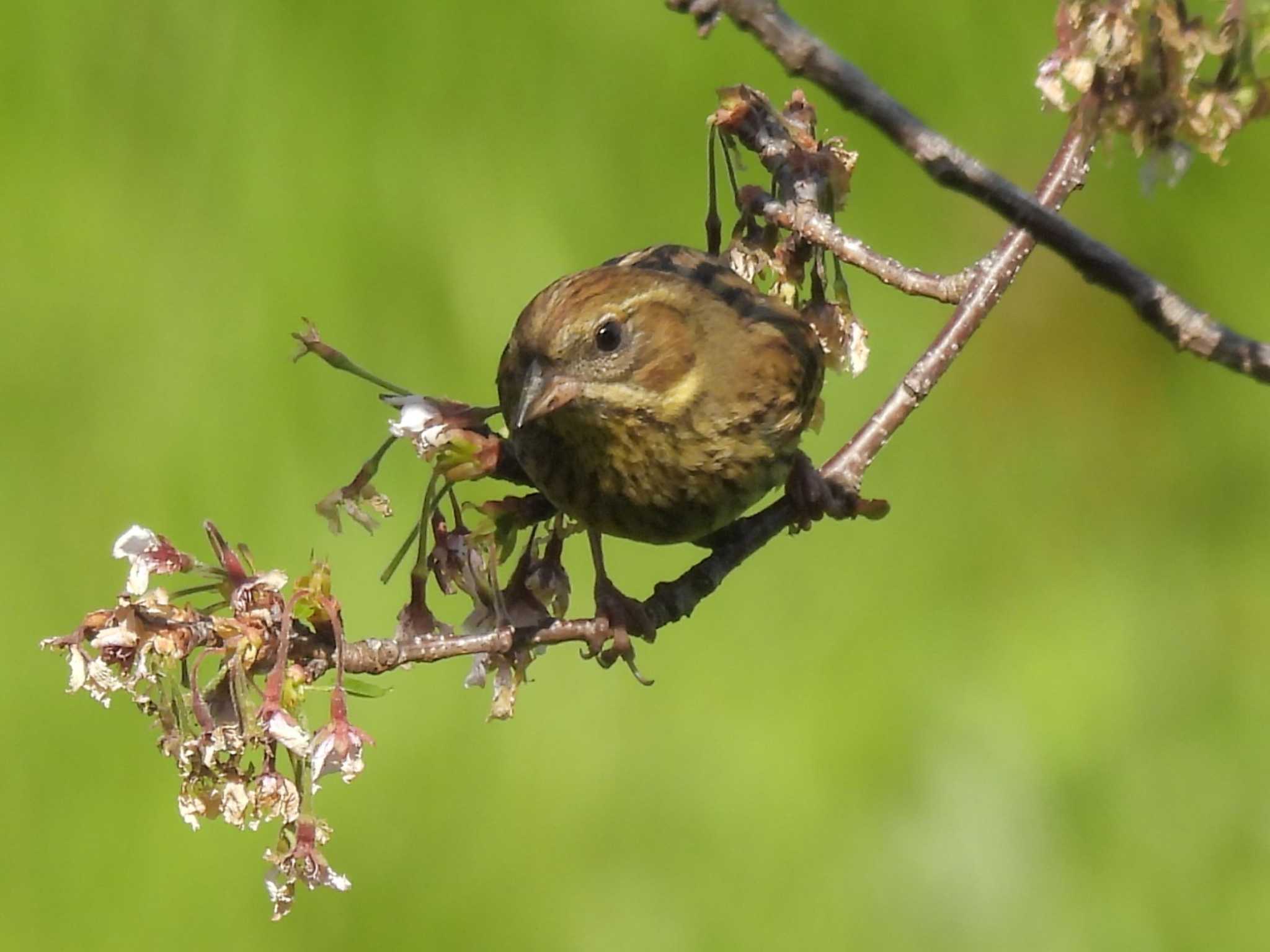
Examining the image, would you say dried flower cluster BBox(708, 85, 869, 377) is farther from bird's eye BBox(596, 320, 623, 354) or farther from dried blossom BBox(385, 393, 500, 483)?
dried blossom BBox(385, 393, 500, 483)

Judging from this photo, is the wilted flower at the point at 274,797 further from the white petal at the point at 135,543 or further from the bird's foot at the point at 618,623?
the bird's foot at the point at 618,623

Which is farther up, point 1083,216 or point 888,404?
point 1083,216

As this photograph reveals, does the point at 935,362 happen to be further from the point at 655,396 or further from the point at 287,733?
the point at 287,733

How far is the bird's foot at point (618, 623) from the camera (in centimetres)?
236

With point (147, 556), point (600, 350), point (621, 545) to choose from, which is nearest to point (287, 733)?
point (147, 556)

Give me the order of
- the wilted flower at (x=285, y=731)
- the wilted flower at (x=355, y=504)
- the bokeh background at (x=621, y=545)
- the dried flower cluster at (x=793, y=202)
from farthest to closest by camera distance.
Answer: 1. the bokeh background at (x=621, y=545)
2. the dried flower cluster at (x=793, y=202)
3. the wilted flower at (x=355, y=504)
4. the wilted flower at (x=285, y=731)

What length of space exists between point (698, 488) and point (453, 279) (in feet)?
6.34

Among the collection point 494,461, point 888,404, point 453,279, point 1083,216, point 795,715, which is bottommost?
point 494,461

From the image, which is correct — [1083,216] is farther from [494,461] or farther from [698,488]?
[494,461]

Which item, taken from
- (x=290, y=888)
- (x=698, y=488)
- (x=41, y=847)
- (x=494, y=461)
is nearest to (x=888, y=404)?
(x=698, y=488)

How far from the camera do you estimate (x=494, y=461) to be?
232 cm

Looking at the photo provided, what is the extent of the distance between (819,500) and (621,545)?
1.76 metres

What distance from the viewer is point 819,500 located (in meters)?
2.61

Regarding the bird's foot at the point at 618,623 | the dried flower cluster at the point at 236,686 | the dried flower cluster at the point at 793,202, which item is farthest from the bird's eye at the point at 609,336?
the dried flower cluster at the point at 236,686
